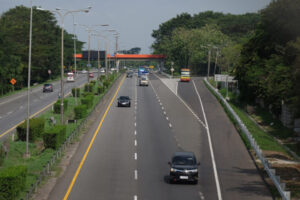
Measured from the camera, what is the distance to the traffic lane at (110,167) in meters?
27.6

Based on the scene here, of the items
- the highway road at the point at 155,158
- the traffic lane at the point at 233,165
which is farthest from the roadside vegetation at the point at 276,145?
the highway road at the point at 155,158

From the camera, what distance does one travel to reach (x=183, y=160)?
30.8 metres

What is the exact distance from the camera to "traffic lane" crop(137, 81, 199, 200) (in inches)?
1102

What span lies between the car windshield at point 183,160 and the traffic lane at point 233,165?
7.38 feet

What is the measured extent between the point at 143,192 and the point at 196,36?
138609mm

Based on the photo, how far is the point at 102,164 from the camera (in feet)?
116

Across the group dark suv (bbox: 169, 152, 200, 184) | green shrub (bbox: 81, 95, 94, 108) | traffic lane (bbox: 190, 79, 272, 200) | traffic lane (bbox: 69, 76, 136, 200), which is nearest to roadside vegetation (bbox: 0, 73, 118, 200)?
traffic lane (bbox: 69, 76, 136, 200)

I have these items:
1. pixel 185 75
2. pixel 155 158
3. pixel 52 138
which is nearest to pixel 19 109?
pixel 52 138

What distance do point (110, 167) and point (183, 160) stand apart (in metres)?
6.08

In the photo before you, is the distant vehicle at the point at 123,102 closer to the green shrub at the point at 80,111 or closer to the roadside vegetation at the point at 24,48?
the green shrub at the point at 80,111

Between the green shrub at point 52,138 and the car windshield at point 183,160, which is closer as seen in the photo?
the car windshield at point 183,160

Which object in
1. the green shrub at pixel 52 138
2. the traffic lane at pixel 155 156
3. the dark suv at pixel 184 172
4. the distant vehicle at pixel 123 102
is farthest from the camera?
the distant vehicle at pixel 123 102

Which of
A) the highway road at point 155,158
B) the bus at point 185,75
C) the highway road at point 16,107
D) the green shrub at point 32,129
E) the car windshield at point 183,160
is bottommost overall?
the highway road at point 16,107

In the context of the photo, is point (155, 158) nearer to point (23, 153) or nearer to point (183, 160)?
point (183, 160)
